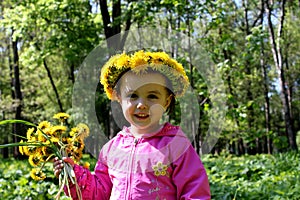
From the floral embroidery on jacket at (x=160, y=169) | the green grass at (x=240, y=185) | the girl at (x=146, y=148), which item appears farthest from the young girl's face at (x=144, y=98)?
the green grass at (x=240, y=185)

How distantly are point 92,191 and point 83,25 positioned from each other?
29.6 feet

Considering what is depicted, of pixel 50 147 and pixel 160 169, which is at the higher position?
pixel 50 147

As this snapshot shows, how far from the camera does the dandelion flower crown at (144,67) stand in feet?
5.87

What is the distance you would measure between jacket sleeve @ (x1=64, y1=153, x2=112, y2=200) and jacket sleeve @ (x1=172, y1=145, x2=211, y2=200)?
0.37 m

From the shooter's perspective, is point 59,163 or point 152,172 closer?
point 59,163

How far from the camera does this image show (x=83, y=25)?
34.1ft

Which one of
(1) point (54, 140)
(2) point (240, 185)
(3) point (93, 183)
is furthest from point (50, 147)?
(2) point (240, 185)

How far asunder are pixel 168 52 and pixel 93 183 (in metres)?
2.74

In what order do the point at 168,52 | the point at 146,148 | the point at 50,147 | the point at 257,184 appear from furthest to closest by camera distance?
the point at 257,184
the point at 168,52
the point at 146,148
the point at 50,147

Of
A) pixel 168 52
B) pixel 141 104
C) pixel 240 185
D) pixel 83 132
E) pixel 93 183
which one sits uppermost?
pixel 168 52

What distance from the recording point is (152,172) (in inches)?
68.9

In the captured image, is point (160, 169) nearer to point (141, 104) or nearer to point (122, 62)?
point (141, 104)

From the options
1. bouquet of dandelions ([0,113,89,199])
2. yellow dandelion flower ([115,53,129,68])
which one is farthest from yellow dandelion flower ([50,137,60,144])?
yellow dandelion flower ([115,53,129,68])

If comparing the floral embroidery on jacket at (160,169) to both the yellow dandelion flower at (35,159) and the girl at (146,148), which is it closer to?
the girl at (146,148)
